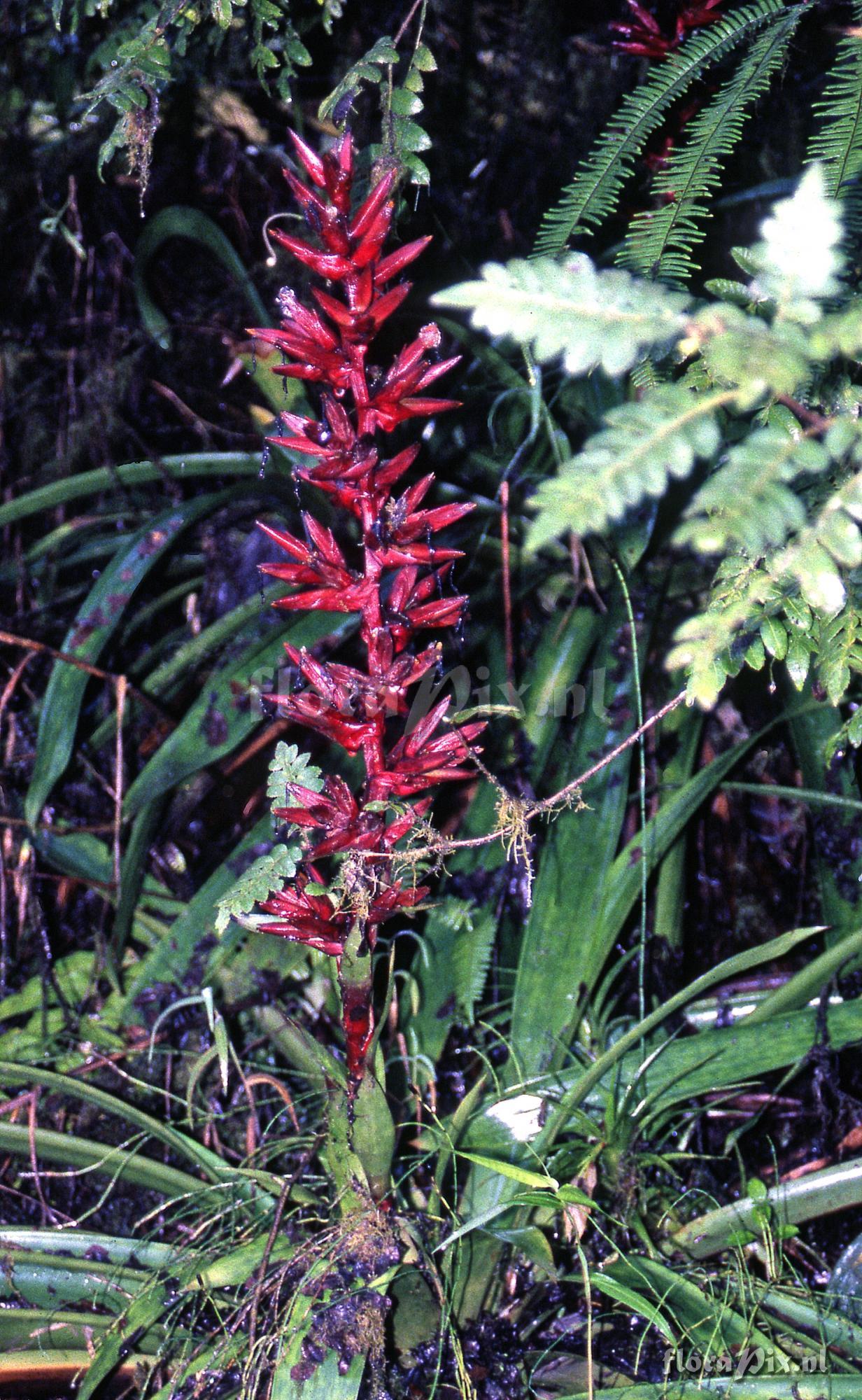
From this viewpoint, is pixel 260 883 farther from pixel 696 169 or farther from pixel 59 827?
pixel 59 827

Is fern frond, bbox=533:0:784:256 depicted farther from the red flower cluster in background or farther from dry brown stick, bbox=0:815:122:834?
dry brown stick, bbox=0:815:122:834

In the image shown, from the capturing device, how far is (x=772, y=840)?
1.76m

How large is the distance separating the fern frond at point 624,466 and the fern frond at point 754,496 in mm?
17

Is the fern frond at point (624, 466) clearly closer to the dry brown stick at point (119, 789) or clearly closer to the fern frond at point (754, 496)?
the fern frond at point (754, 496)

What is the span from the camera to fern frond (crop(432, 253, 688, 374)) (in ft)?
1.66

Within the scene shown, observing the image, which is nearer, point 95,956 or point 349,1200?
point 349,1200

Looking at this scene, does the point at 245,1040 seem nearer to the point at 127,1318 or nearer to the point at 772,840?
the point at 127,1318

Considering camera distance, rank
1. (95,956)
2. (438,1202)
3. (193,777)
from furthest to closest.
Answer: (193,777)
(95,956)
(438,1202)

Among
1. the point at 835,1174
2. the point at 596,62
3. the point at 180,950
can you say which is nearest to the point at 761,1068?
the point at 835,1174

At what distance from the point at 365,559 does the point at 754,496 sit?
41 centimetres

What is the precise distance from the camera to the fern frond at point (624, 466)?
49 cm

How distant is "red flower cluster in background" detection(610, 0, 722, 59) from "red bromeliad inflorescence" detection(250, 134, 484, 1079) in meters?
0.79

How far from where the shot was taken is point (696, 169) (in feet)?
3.14

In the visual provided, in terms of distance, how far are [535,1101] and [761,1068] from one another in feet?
0.87
